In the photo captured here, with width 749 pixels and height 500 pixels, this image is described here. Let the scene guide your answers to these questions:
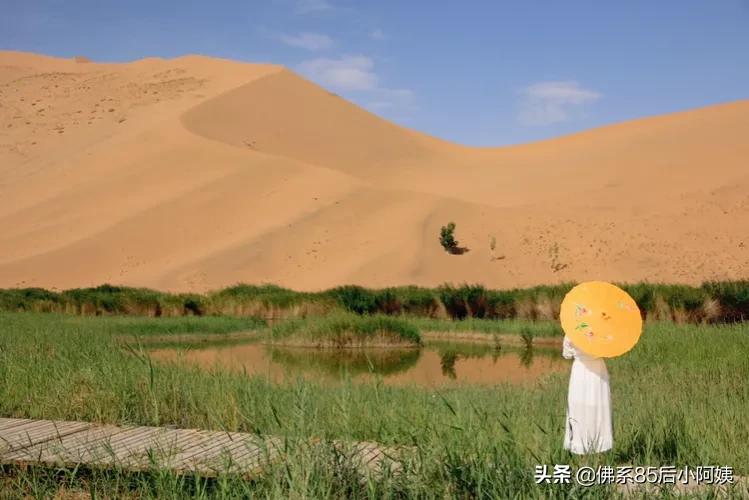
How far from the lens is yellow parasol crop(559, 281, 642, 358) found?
4695 mm

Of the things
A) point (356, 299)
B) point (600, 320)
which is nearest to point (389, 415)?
point (600, 320)

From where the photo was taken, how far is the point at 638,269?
2967cm

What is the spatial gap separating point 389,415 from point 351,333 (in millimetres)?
10248

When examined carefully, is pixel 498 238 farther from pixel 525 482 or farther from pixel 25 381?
pixel 525 482

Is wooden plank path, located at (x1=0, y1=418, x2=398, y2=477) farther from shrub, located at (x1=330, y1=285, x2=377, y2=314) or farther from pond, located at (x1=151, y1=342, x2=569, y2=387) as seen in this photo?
shrub, located at (x1=330, y1=285, x2=377, y2=314)

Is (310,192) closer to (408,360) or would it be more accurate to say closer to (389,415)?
(408,360)

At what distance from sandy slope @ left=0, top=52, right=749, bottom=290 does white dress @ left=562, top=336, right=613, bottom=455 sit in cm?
2347

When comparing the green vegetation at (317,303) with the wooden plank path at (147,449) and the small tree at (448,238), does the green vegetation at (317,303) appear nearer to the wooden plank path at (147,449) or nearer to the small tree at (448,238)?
the small tree at (448,238)

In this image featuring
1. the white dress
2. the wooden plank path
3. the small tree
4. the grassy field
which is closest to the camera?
the grassy field

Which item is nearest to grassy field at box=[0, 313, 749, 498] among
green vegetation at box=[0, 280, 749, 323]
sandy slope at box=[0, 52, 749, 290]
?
green vegetation at box=[0, 280, 749, 323]

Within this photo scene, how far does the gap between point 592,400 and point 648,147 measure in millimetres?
43395

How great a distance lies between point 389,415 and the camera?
579 cm

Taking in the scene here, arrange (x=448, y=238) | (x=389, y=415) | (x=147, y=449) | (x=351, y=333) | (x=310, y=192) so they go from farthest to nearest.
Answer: (x=310, y=192) → (x=448, y=238) → (x=351, y=333) → (x=389, y=415) → (x=147, y=449)

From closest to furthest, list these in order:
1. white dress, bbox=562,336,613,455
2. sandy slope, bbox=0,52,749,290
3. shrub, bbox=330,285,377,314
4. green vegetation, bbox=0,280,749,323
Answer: white dress, bbox=562,336,613,455 → green vegetation, bbox=0,280,749,323 → shrub, bbox=330,285,377,314 → sandy slope, bbox=0,52,749,290
